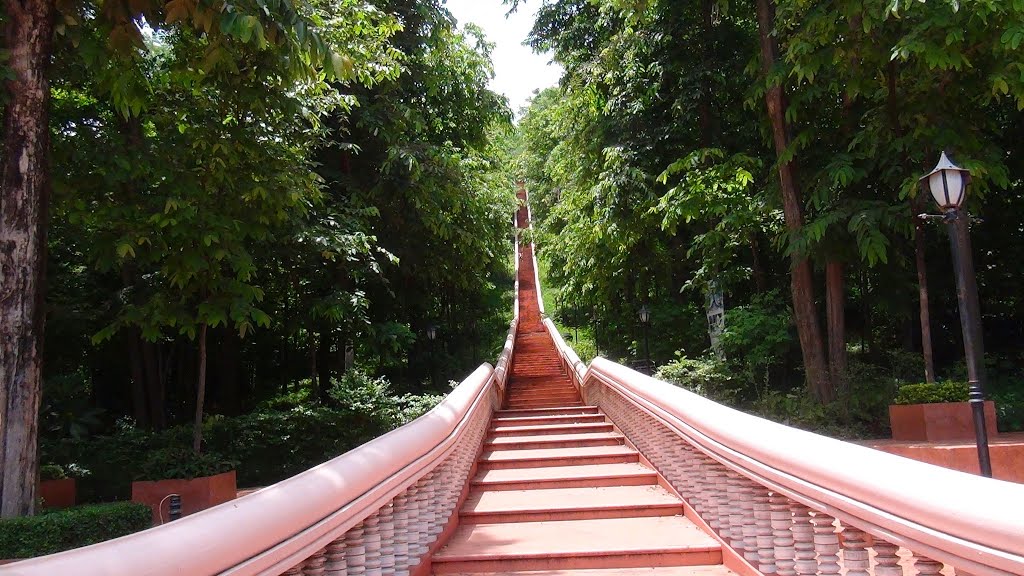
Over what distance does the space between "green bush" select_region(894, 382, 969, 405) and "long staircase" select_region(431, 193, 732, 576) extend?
5039mm

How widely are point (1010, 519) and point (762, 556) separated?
2.10m

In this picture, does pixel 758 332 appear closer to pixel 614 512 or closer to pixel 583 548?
pixel 614 512

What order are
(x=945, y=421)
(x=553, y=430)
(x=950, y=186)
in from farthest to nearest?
(x=945, y=421) < (x=553, y=430) < (x=950, y=186)

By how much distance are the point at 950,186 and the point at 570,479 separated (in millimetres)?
Answer: 4770

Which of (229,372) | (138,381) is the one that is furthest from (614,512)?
(229,372)

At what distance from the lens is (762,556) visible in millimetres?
3900

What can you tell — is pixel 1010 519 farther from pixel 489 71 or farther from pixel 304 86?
pixel 489 71

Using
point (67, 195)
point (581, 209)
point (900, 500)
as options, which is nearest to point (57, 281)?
point (67, 195)

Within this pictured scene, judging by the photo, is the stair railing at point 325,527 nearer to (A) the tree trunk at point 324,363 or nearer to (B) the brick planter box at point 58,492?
(B) the brick planter box at point 58,492

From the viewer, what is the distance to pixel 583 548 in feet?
16.5

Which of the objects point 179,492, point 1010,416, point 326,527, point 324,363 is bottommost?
point 179,492

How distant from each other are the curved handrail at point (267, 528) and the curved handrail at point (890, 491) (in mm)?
1756

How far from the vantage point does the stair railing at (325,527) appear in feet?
6.44

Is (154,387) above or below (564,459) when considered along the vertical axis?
above
